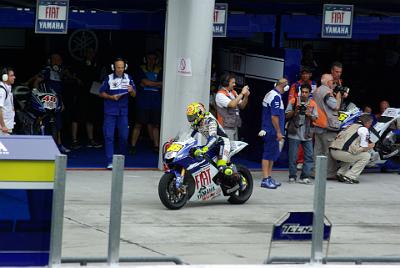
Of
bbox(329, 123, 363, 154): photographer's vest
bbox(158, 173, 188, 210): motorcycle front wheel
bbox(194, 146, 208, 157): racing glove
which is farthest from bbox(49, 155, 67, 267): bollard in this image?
bbox(329, 123, 363, 154): photographer's vest

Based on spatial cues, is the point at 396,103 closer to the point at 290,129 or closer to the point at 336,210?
the point at 290,129

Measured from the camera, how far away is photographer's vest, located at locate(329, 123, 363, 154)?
18422 mm

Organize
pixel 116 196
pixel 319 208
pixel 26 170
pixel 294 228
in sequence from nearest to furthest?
1. pixel 26 170
2. pixel 116 196
3. pixel 319 208
4. pixel 294 228

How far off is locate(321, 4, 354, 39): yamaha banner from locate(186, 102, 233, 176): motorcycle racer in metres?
5.24

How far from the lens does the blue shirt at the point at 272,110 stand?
1744 centimetres

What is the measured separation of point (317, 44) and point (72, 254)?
12387mm

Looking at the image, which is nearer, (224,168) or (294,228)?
(294,228)

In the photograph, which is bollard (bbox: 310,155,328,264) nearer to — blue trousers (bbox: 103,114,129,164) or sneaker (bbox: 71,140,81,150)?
blue trousers (bbox: 103,114,129,164)

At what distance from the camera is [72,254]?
1269 centimetres

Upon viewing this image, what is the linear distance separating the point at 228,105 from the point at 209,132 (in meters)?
2.19

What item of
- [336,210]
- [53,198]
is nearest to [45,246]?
[53,198]

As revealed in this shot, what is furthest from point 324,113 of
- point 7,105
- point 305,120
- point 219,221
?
point 7,105

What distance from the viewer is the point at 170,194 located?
51.1ft

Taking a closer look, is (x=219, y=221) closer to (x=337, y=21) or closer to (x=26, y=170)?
(x=26, y=170)
